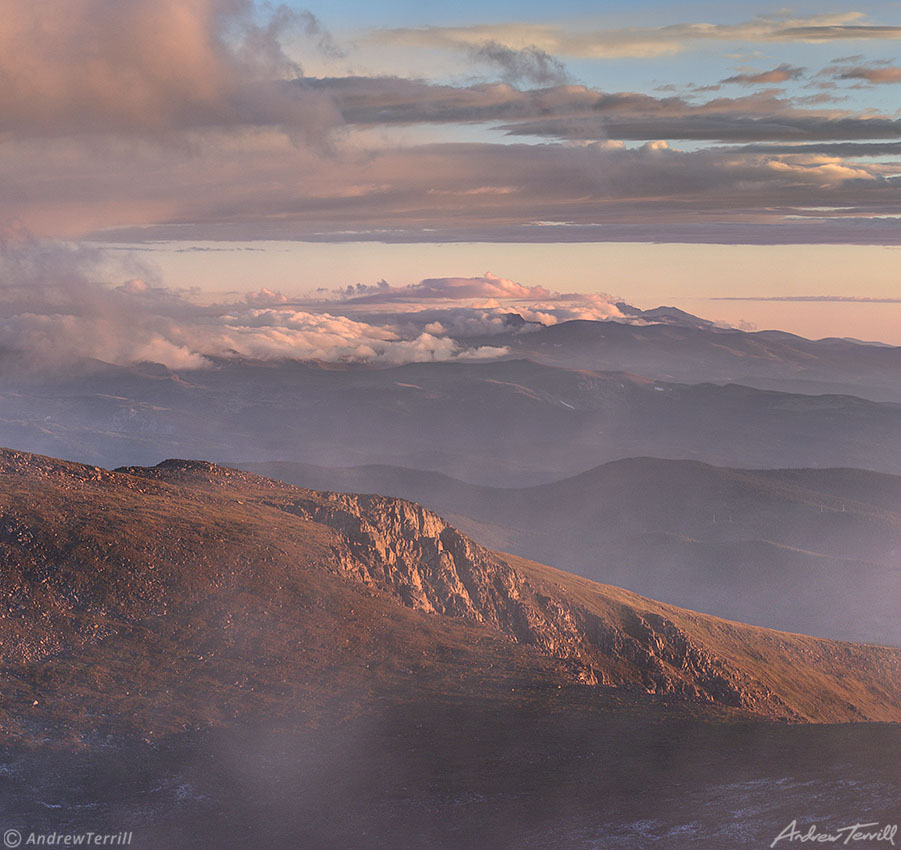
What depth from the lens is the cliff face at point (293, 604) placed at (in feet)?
235

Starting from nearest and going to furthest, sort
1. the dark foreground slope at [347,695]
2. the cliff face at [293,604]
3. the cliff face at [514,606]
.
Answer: the dark foreground slope at [347,695], the cliff face at [293,604], the cliff face at [514,606]

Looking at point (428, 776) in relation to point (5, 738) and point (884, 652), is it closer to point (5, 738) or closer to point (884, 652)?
point (5, 738)

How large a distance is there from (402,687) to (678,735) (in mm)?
21338

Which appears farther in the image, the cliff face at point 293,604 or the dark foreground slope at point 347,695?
the cliff face at point 293,604

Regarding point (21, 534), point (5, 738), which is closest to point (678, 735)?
point (5, 738)

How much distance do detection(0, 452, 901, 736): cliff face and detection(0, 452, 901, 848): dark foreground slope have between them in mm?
241

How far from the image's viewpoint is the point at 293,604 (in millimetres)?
80125

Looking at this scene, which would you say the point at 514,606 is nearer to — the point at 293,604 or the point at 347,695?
the point at 293,604

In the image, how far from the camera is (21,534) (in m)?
76.9

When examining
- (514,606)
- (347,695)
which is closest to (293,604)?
(347,695)

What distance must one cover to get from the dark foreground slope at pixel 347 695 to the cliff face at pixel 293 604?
24 centimetres

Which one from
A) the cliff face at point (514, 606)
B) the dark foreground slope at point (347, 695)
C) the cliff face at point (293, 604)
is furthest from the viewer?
the cliff face at point (514, 606)

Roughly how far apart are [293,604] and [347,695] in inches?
467

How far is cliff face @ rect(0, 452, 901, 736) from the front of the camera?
71.8 meters
